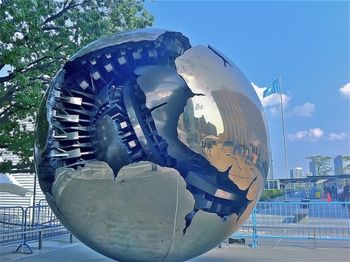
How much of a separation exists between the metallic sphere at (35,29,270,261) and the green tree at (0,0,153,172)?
17.8 ft

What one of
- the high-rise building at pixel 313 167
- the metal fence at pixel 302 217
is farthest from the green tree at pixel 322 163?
the metal fence at pixel 302 217

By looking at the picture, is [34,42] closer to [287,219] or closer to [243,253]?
[243,253]

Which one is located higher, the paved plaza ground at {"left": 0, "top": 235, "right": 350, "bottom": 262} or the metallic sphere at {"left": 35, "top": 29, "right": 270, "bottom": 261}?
the metallic sphere at {"left": 35, "top": 29, "right": 270, "bottom": 261}

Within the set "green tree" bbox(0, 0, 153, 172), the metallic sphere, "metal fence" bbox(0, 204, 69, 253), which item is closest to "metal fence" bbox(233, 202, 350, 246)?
"metal fence" bbox(0, 204, 69, 253)

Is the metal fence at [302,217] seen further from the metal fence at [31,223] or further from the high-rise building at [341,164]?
the high-rise building at [341,164]

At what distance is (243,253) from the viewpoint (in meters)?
7.56

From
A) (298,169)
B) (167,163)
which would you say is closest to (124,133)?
(167,163)

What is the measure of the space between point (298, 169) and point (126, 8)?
205 feet

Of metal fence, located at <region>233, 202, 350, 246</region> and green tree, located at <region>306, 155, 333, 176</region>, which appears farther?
green tree, located at <region>306, 155, 333, 176</region>

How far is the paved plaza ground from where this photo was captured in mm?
6844

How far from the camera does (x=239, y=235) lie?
363 inches

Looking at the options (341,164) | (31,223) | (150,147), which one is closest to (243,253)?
(150,147)

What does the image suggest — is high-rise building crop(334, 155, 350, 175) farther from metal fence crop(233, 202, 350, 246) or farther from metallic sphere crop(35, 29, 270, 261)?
metallic sphere crop(35, 29, 270, 261)

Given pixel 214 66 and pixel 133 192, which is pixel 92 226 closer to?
pixel 133 192
